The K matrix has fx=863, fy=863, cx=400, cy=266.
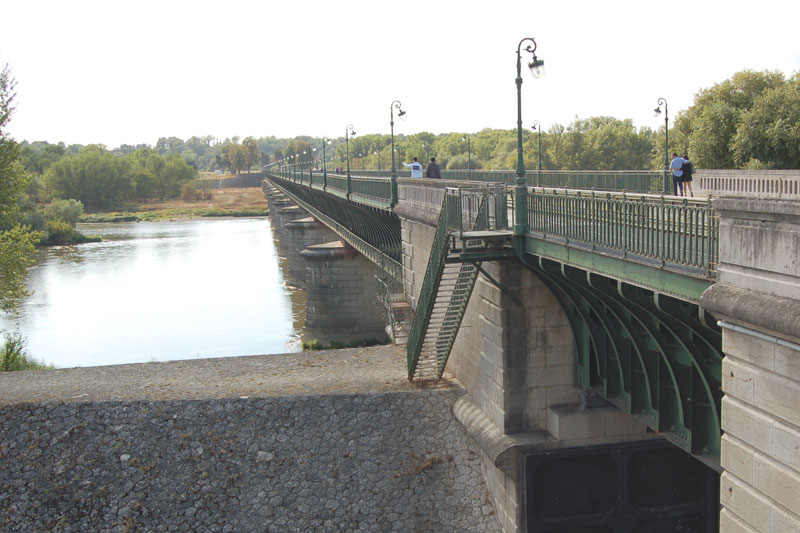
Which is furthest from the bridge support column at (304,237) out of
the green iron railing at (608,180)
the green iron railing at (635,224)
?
the green iron railing at (635,224)

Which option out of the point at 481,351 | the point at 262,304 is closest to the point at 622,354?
the point at 481,351

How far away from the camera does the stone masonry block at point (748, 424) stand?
7094mm

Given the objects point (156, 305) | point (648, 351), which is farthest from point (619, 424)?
point (156, 305)

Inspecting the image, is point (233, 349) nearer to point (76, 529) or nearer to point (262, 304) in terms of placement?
point (262, 304)

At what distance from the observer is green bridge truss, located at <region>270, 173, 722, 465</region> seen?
8.56 metres

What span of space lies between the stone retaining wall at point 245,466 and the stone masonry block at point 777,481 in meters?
7.65

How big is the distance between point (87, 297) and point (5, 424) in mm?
32681

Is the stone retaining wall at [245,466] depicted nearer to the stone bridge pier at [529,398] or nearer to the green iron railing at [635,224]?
the stone bridge pier at [529,398]

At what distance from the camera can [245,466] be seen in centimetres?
1519

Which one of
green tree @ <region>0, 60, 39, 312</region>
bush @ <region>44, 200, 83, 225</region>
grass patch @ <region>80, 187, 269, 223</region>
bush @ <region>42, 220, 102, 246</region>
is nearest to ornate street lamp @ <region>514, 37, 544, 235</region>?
green tree @ <region>0, 60, 39, 312</region>

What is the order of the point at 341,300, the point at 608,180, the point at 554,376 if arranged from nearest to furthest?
the point at 554,376 → the point at 608,180 → the point at 341,300

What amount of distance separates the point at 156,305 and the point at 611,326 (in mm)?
36277

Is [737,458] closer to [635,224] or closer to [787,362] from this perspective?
[787,362]

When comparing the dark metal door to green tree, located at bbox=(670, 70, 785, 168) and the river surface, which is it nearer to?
the river surface
